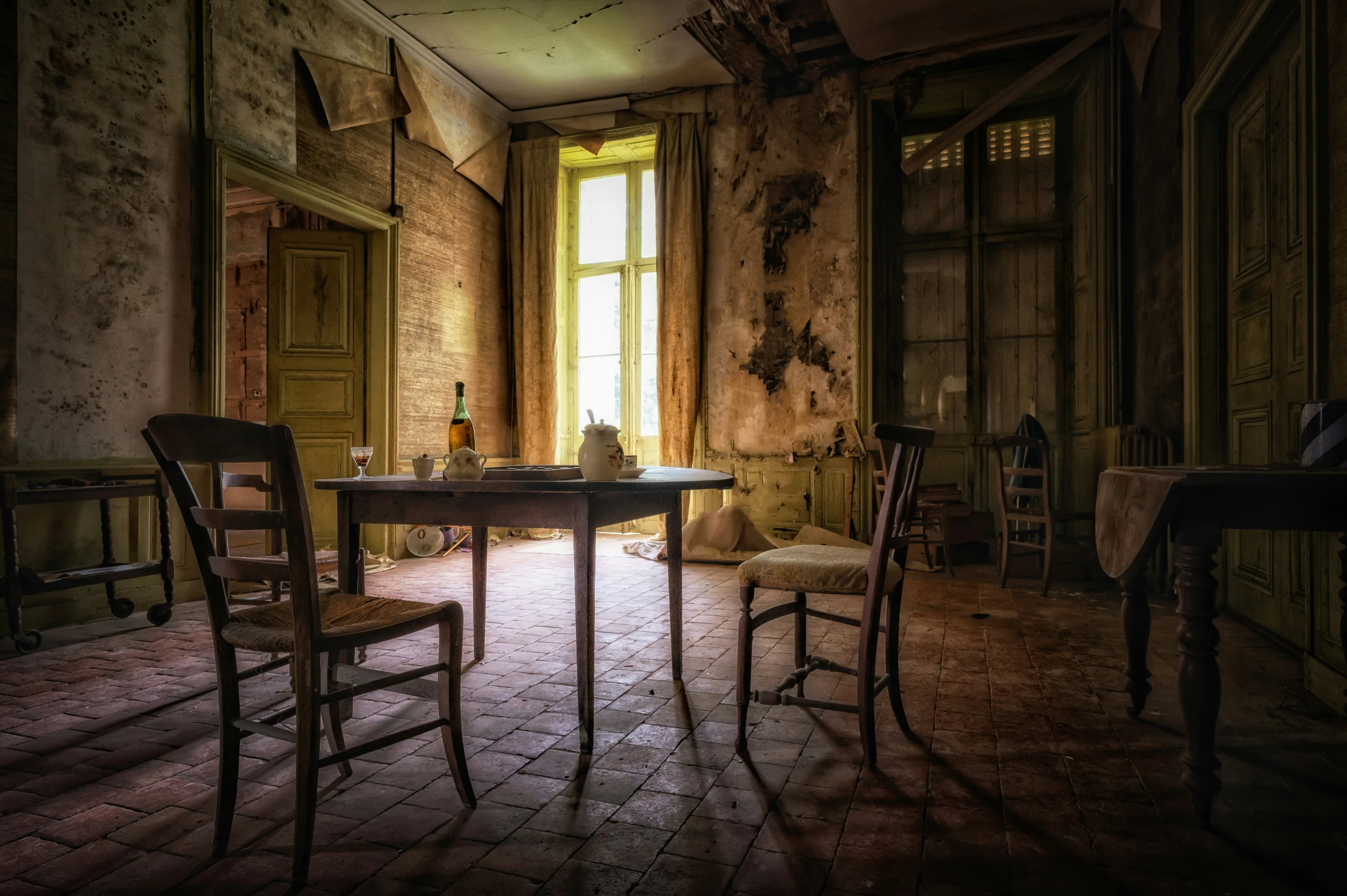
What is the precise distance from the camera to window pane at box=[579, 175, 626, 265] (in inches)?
315

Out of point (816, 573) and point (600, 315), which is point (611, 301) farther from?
point (816, 573)

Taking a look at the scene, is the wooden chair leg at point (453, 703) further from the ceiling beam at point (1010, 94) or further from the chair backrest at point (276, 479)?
the ceiling beam at point (1010, 94)

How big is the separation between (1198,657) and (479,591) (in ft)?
8.13

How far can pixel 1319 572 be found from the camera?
103 inches

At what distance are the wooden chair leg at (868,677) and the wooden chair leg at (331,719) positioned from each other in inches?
55.7

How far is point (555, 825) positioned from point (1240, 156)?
4350 mm

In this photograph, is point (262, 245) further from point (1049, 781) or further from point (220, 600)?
point (1049, 781)

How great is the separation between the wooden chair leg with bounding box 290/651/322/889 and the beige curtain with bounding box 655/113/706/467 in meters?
5.27

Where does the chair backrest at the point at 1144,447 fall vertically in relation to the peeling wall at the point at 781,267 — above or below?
below

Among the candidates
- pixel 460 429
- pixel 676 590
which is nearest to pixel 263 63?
pixel 460 429

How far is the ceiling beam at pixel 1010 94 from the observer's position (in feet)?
18.3

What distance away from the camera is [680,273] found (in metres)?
6.90

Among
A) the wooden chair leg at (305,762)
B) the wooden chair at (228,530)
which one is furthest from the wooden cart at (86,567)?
the wooden chair leg at (305,762)

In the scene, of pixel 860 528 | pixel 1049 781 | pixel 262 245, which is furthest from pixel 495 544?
pixel 1049 781
